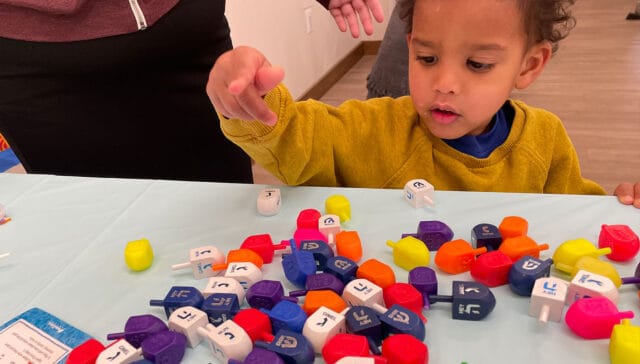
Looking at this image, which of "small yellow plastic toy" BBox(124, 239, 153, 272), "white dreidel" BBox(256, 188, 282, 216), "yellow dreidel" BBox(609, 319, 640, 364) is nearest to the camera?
"yellow dreidel" BBox(609, 319, 640, 364)

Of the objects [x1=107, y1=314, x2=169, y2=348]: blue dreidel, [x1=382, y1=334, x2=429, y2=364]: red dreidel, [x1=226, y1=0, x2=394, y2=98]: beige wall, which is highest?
[x1=107, y1=314, x2=169, y2=348]: blue dreidel

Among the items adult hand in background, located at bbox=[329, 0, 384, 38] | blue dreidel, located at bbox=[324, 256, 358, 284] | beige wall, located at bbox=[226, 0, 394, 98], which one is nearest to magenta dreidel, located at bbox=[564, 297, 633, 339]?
blue dreidel, located at bbox=[324, 256, 358, 284]

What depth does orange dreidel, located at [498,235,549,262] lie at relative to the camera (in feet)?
2.06

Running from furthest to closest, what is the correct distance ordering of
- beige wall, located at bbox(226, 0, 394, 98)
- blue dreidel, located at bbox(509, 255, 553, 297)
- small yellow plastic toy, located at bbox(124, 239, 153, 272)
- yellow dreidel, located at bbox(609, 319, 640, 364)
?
beige wall, located at bbox(226, 0, 394, 98) < small yellow plastic toy, located at bbox(124, 239, 153, 272) < blue dreidel, located at bbox(509, 255, 553, 297) < yellow dreidel, located at bbox(609, 319, 640, 364)

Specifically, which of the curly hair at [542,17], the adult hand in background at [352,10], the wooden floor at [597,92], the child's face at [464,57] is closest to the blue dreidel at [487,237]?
the child's face at [464,57]

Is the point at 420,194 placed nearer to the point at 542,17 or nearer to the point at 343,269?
the point at 343,269

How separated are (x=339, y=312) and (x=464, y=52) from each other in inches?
16.7

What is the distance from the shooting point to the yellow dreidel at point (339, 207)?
75 cm

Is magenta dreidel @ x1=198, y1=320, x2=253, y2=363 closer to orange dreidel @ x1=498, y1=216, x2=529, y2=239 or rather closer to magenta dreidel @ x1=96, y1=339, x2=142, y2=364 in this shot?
magenta dreidel @ x1=96, y1=339, x2=142, y2=364

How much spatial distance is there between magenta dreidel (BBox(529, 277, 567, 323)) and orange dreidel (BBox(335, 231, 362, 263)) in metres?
0.21

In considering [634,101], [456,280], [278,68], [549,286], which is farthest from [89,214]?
[634,101]

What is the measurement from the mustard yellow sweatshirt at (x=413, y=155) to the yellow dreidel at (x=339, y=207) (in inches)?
4.2

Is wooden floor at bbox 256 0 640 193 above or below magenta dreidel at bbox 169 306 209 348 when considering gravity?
below

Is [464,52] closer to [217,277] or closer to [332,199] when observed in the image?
[332,199]
